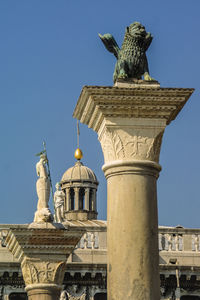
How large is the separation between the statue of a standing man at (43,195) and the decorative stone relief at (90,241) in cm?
1882

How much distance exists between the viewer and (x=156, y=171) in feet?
42.7

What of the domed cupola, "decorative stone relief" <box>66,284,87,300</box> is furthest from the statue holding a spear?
the domed cupola

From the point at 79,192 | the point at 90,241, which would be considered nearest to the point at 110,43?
the point at 90,241

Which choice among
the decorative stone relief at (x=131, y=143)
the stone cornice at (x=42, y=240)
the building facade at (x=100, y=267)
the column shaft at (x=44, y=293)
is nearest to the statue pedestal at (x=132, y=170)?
the decorative stone relief at (x=131, y=143)

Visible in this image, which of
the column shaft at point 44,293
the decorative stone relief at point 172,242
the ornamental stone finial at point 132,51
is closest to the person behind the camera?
the ornamental stone finial at point 132,51

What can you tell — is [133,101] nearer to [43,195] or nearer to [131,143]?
[131,143]

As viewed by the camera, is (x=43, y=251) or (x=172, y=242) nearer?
(x=43, y=251)

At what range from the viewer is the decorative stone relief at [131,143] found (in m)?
12.9

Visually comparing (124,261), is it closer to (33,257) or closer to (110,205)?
(110,205)

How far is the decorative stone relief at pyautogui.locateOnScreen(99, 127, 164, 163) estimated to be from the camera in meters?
12.9

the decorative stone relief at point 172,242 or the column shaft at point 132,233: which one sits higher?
the decorative stone relief at point 172,242

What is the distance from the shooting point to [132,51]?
13336mm

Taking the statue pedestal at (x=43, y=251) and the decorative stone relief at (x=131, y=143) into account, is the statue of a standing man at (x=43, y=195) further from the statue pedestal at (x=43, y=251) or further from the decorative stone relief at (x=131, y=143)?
the decorative stone relief at (x=131, y=143)

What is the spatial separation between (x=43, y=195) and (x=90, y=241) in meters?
20.8
